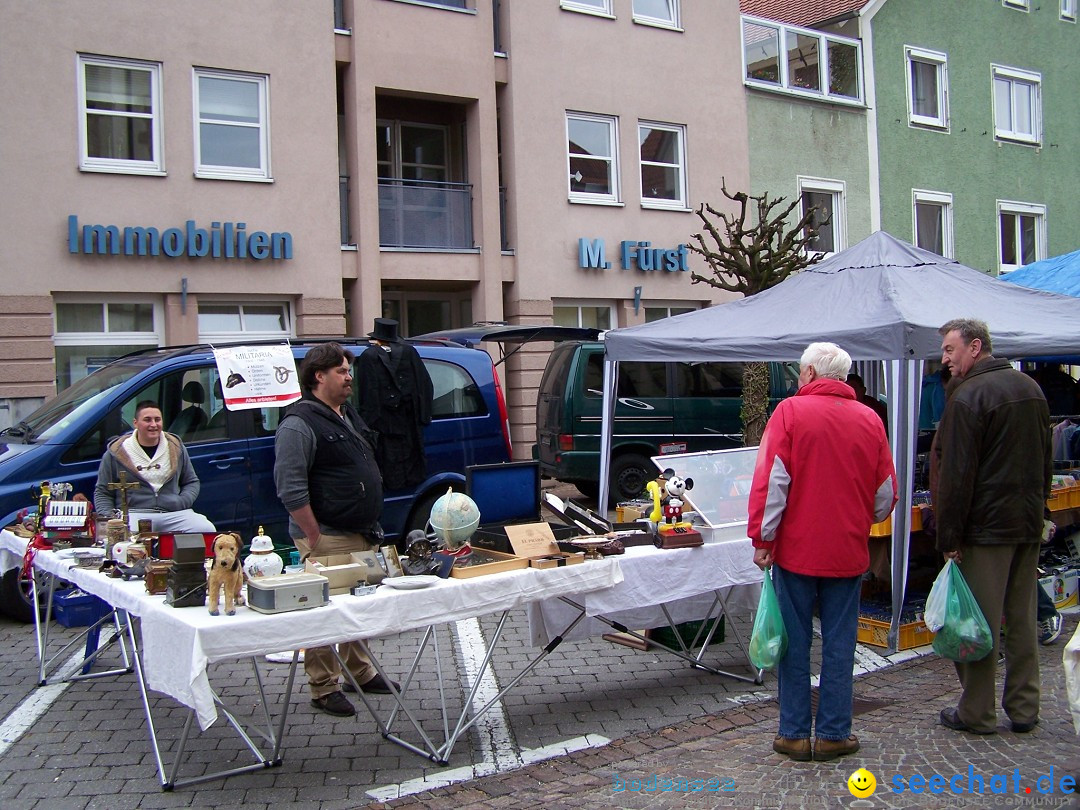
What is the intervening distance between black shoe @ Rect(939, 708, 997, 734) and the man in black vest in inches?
111

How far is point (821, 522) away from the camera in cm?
448

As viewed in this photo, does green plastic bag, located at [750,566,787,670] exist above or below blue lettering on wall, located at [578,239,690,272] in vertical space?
below

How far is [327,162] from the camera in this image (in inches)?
584

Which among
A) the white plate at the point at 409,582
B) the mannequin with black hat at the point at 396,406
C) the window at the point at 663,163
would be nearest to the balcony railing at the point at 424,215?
the window at the point at 663,163

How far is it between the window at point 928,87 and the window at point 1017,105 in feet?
→ 5.87

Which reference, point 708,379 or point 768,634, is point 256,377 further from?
point 708,379

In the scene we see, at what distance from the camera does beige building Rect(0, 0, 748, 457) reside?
A: 13055mm

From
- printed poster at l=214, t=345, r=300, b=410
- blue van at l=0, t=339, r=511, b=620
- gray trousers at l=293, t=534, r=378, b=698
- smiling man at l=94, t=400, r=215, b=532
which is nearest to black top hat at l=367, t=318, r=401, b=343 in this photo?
blue van at l=0, t=339, r=511, b=620

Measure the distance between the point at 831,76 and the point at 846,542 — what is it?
17939 millimetres

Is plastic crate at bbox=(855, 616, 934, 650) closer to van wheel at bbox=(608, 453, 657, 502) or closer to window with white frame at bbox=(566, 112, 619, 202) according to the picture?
van wheel at bbox=(608, 453, 657, 502)

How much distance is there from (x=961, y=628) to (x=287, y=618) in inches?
121

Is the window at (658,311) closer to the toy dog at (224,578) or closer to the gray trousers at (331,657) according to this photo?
the gray trousers at (331,657)

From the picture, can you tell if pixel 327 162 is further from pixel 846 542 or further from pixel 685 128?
pixel 846 542

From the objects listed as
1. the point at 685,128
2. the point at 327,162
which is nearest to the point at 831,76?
the point at 685,128
